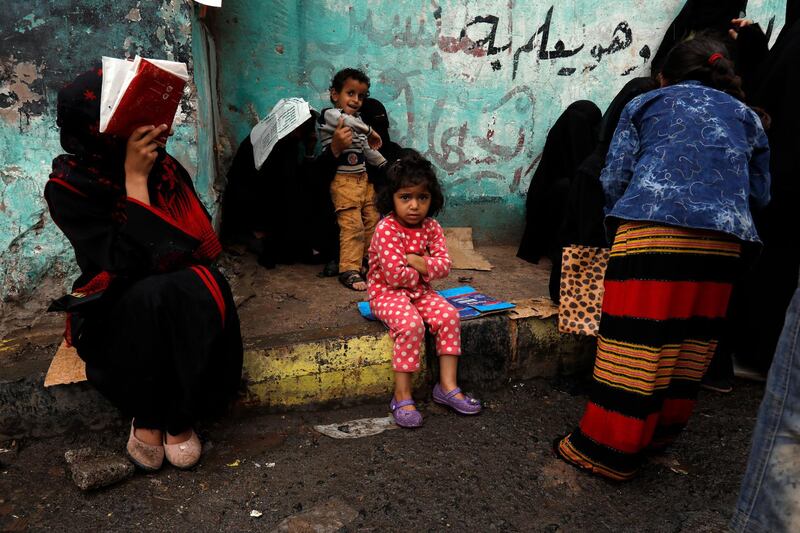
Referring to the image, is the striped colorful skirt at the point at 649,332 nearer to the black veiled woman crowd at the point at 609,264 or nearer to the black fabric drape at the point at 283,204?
the black veiled woman crowd at the point at 609,264

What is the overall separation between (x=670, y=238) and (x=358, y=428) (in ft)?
4.93

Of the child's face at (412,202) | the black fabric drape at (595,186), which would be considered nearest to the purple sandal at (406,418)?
the child's face at (412,202)

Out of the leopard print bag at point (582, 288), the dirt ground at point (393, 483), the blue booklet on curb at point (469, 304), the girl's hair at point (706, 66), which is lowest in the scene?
the dirt ground at point (393, 483)

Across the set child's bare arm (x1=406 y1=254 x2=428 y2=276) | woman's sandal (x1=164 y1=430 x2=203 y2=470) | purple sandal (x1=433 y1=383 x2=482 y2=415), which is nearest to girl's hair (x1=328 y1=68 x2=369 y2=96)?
child's bare arm (x1=406 y1=254 x2=428 y2=276)

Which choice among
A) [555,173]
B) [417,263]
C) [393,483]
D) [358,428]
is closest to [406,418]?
[358,428]

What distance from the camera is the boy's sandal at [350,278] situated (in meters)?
3.31

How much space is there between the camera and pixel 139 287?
198 centimetres

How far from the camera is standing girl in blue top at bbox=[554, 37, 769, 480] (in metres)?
1.95

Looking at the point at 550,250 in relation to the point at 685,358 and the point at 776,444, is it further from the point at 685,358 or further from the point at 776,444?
the point at 776,444

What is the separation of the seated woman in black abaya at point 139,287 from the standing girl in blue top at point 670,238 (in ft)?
4.97

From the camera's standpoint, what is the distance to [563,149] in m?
4.14

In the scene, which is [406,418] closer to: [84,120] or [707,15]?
[84,120]

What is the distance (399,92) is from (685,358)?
268 centimetres

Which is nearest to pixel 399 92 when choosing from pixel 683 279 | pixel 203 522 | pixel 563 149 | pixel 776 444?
pixel 563 149
